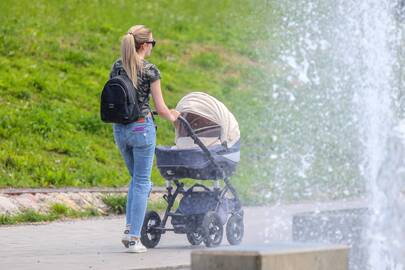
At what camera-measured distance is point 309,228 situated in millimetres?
9516

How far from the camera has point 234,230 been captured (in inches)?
440

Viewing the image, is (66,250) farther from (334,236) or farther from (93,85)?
(93,85)

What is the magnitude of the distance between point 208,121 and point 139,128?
1.22 metres

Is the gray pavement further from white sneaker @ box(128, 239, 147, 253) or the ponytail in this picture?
the ponytail

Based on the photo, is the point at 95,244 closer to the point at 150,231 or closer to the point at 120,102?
the point at 150,231

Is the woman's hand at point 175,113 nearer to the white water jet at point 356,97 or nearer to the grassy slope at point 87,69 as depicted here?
the white water jet at point 356,97

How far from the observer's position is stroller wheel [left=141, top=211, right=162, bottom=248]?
430 inches

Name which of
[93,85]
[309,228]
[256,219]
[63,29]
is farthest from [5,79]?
[309,228]

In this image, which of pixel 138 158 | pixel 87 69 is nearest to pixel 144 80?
pixel 138 158

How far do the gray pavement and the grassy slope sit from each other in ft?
6.65

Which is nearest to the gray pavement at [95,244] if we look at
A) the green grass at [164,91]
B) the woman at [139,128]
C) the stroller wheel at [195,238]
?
the stroller wheel at [195,238]

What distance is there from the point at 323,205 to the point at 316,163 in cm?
369

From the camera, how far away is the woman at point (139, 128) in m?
10.2

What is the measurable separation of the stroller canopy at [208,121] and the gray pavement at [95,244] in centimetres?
97
